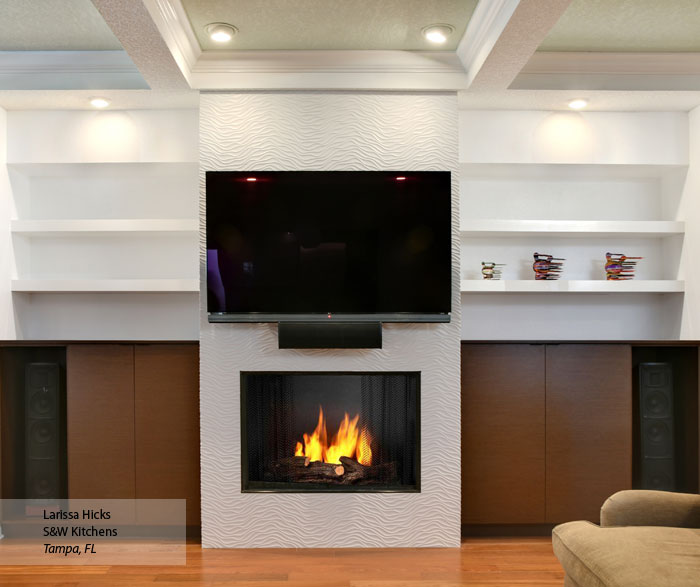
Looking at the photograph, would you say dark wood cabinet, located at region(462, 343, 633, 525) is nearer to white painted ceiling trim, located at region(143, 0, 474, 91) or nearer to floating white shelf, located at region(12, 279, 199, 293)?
white painted ceiling trim, located at region(143, 0, 474, 91)

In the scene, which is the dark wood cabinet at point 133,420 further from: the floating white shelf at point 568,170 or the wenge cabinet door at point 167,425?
the floating white shelf at point 568,170

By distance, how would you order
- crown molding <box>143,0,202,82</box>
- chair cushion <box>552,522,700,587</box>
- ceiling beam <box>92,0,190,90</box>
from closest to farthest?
1. chair cushion <box>552,522,700,587</box>
2. ceiling beam <box>92,0,190,90</box>
3. crown molding <box>143,0,202,82</box>

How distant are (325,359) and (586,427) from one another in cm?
144

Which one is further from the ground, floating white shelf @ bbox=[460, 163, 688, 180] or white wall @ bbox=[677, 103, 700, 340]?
floating white shelf @ bbox=[460, 163, 688, 180]

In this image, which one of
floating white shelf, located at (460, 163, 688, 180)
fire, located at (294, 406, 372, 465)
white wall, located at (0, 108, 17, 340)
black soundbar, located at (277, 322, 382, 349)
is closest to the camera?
black soundbar, located at (277, 322, 382, 349)

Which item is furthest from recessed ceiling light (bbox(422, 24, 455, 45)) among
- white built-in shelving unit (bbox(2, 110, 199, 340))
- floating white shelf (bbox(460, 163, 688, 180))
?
white built-in shelving unit (bbox(2, 110, 199, 340))

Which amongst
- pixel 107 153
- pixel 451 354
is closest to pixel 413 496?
pixel 451 354

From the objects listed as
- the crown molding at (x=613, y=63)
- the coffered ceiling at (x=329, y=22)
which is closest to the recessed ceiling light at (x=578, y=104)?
the crown molding at (x=613, y=63)

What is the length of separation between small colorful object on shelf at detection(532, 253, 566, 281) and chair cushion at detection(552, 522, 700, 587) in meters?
1.90

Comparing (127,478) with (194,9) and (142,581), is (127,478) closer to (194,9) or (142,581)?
(142,581)

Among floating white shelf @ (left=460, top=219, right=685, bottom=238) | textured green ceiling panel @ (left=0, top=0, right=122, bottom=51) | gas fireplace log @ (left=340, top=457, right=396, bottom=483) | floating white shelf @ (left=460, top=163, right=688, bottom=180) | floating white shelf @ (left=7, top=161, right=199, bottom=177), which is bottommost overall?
gas fireplace log @ (left=340, top=457, right=396, bottom=483)

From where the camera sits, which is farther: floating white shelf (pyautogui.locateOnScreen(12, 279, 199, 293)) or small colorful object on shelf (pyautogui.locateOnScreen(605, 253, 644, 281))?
small colorful object on shelf (pyautogui.locateOnScreen(605, 253, 644, 281))

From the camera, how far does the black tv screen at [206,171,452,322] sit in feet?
10.3

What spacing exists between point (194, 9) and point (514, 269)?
2.31 meters
